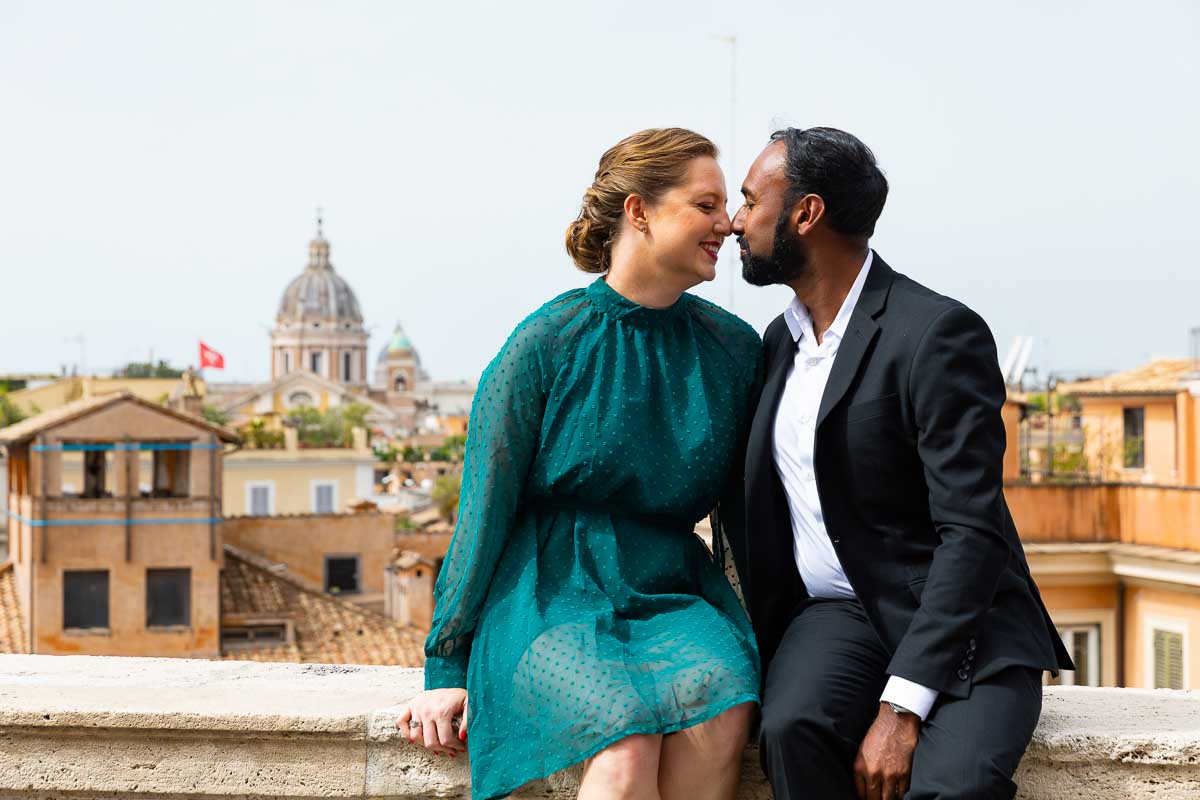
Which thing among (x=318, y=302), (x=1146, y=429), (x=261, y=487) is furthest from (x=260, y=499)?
(x=318, y=302)

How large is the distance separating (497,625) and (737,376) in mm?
694

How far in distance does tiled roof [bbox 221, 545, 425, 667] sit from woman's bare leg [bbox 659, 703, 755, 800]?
22126 mm

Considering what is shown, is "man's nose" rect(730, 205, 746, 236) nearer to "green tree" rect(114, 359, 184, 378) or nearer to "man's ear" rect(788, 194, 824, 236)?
"man's ear" rect(788, 194, 824, 236)

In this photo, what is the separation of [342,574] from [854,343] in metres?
31.8

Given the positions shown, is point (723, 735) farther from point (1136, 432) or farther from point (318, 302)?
point (318, 302)

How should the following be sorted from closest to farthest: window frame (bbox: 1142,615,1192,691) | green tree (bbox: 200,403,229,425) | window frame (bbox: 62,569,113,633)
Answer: window frame (bbox: 1142,615,1192,691) → window frame (bbox: 62,569,113,633) → green tree (bbox: 200,403,229,425)

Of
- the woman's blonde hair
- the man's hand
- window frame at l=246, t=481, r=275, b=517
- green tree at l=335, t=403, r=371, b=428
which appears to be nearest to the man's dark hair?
the woman's blonde hair

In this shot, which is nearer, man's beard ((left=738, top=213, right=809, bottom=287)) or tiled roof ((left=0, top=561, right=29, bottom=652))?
man's beard ((left=738, top=213, right=809, bottom=287))

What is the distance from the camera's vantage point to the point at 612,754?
100 inches

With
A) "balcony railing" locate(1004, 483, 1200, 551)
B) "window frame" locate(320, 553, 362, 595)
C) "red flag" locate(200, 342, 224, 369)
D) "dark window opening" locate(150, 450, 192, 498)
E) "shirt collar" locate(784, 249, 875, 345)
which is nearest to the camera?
"shirt collar" locate(784, 249, 875, 345)

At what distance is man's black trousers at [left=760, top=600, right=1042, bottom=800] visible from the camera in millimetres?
2467

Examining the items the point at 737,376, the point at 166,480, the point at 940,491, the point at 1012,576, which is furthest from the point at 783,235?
the point at 166,480

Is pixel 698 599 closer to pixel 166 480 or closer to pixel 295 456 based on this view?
pixel 166 480

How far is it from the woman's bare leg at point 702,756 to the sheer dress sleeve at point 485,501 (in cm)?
46
